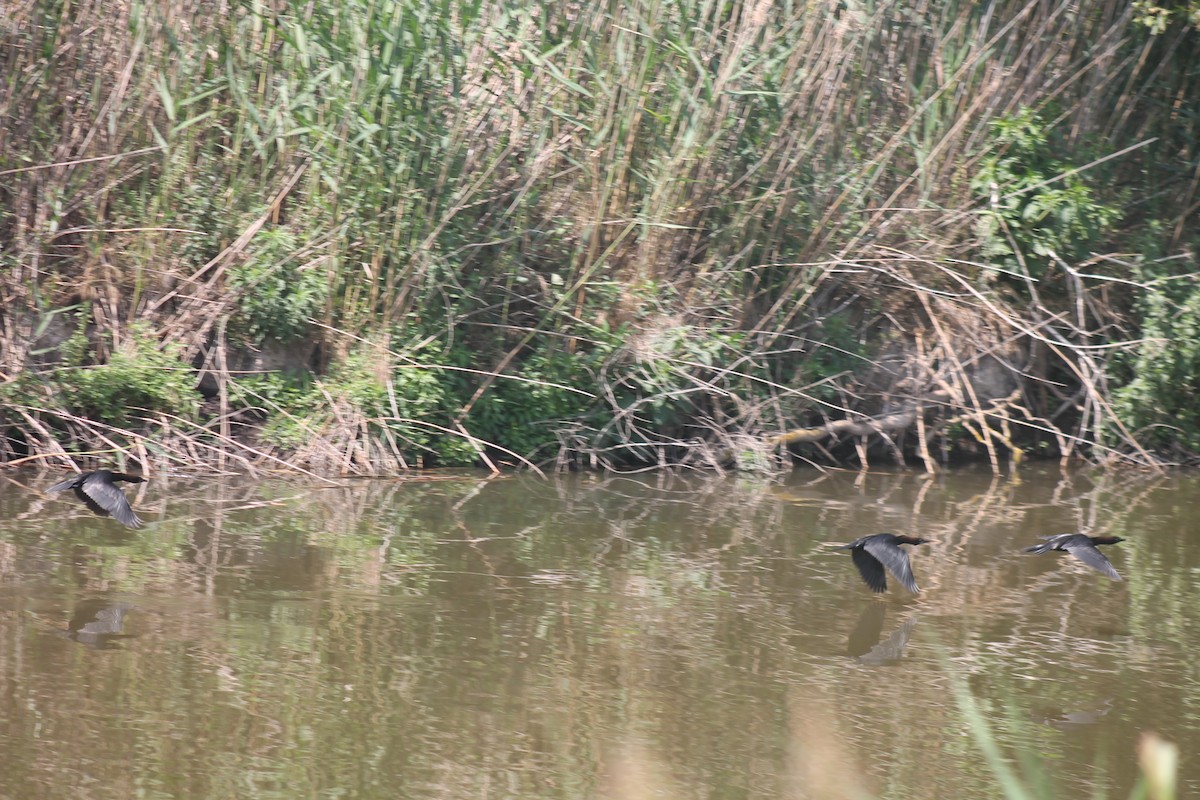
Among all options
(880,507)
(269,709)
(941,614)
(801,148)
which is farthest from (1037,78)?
(269,709)

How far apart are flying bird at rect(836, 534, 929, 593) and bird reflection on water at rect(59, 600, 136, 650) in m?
2.43

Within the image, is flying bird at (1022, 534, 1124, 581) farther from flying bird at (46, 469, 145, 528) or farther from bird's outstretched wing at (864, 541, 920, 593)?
flying bird at (46, 469, 145, 528)

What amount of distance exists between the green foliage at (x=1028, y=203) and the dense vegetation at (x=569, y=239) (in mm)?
24

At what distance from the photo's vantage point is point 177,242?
7168mm

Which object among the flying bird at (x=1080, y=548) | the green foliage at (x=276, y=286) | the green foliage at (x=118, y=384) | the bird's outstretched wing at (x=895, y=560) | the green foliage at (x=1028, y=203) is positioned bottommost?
the green foliage at (x=118, y=384)

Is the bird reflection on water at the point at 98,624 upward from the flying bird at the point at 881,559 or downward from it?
downward

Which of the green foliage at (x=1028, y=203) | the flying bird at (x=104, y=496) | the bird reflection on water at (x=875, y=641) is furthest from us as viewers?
the green foliage at (x=1028, y=203)

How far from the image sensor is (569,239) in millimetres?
7629

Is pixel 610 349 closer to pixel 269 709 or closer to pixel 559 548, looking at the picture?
pixel 559 548

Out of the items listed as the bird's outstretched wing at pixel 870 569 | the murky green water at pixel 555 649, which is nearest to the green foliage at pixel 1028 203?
the murky green water at pixel 555 649

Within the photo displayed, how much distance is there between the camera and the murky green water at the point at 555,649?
330cm

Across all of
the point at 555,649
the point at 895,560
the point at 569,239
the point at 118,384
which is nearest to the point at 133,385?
the point at 118,384

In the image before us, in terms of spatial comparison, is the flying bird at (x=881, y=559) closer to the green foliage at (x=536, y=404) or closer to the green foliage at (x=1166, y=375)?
the green foliage at (x=536, y=404)

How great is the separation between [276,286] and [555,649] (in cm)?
349
